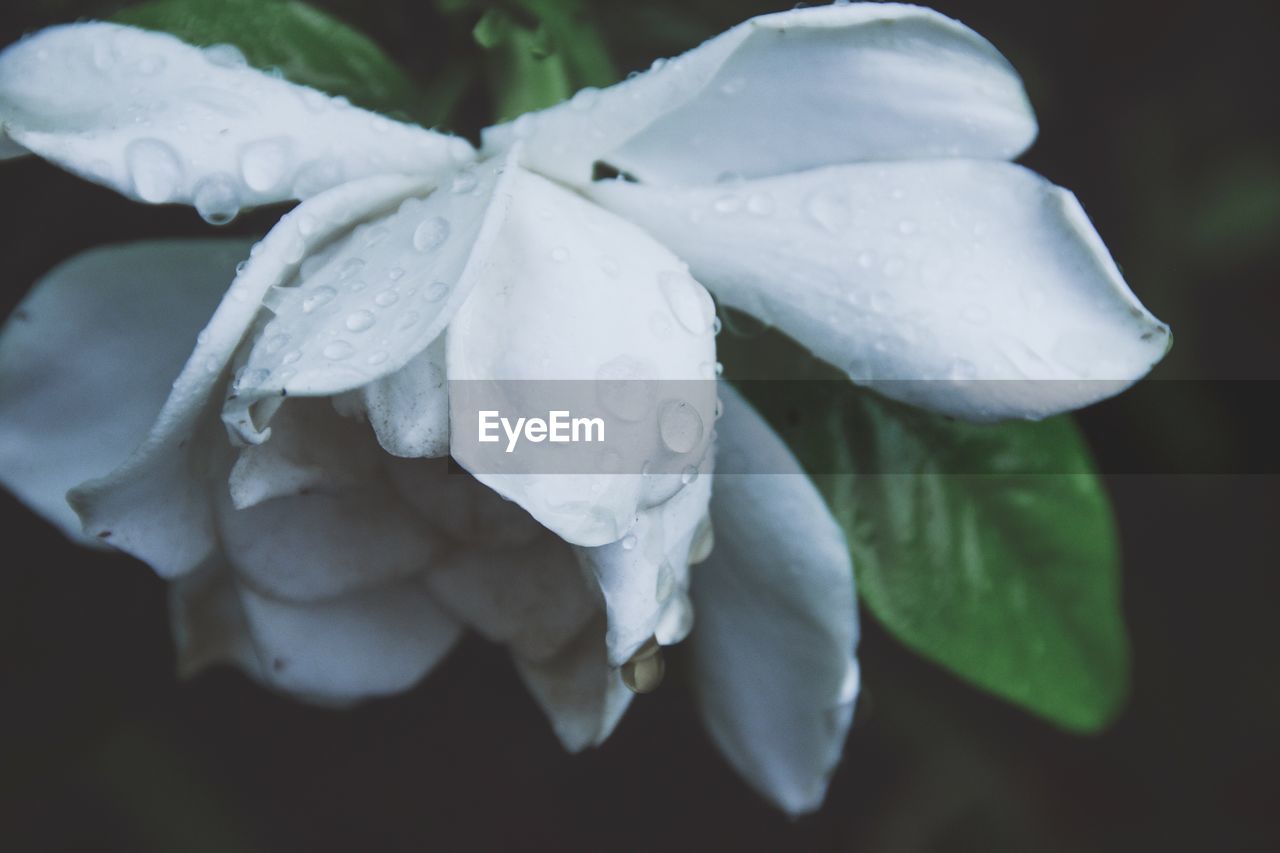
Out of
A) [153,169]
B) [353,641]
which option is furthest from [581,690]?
[153,169]

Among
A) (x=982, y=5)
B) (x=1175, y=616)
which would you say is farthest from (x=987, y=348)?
(x=1175, y=616)

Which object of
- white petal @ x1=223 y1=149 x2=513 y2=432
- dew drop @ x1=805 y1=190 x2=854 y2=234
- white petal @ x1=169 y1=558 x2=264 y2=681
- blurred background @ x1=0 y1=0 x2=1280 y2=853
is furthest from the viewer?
blurred background @ x1=0 y1=0 x2=1280 y2=853

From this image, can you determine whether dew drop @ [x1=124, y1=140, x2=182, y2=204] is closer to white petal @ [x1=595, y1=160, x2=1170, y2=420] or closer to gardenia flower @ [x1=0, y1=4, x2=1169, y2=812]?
gardenia flower @ [x1=0, y1=4, x2=1169, y2=812]

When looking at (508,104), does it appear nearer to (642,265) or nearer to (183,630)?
(642,265)

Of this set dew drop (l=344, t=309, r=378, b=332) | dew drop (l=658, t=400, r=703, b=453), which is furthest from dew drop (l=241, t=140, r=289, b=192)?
dew drop (l=658, t=400, r=703, b=453)

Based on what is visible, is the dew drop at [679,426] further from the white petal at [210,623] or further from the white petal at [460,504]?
the white petal at [210,623]

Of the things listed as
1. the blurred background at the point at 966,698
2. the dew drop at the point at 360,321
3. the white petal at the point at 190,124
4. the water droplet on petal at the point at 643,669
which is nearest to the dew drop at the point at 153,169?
the white petal at the point at 190,124

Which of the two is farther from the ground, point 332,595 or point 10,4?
point 10,4
